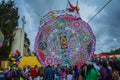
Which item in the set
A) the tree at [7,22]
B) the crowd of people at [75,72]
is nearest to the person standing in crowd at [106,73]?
the crowd of people at [75,72]

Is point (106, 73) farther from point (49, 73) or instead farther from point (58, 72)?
point (58, 72)

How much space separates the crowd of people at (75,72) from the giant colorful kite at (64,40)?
733mm

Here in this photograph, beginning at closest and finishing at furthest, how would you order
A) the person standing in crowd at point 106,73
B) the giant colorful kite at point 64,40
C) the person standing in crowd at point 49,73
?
the person standing in crowd at point 106,73 → the person standing in crowd at point 49,73 → the giant colorful kite at point 64,40

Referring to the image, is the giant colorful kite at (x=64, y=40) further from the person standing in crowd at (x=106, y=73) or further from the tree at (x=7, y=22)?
the tree at (x=7, y=22)

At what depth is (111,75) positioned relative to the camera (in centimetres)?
1365

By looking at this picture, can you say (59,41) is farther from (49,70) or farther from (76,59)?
(49,70)

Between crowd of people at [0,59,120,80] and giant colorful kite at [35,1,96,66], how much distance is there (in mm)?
733

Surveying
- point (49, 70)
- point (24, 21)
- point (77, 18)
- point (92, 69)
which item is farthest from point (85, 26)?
→ point (24, 21)

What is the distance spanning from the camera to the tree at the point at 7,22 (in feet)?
172

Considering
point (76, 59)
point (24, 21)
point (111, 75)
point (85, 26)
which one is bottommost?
point (111, 75)

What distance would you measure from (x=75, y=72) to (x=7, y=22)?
33553 millimetres

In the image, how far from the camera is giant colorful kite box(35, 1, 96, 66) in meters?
25.0

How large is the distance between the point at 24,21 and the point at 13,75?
109 ft

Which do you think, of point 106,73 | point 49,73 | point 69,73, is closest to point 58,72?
point 69,73
